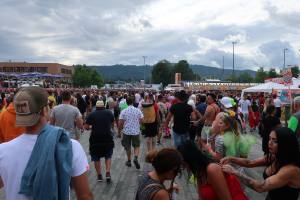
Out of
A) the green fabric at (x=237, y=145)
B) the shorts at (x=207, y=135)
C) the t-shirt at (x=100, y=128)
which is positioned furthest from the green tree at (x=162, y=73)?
the green fabric at (x=237, y=145)

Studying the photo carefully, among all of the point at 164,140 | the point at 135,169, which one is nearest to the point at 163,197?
the point at 135,169

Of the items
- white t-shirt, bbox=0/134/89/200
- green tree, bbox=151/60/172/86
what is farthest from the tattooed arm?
green tree, bbox=151/60/172/86

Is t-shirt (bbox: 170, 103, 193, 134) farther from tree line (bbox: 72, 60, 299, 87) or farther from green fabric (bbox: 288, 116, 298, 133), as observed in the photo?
tree line (bbox: 72, 60, 299, 87)

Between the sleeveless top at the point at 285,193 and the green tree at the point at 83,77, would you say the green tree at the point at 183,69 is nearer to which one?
the green tree at the point at 83,77

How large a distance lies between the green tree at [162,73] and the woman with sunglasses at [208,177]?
127 meters

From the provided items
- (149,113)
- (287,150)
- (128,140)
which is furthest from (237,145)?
(149,113)

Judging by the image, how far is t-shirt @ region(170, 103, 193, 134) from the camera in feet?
34.3

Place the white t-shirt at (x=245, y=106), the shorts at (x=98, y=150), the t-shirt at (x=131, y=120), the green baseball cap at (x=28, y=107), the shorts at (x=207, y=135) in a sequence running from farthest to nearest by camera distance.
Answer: the white t-shirt at (x=245, y=106) → the t-shirt at (x=131, y=120) → the shorts at (x=98, y=150) → the shorts at (x=207, y=135) → the green baseball cap at (x=28, y=107)

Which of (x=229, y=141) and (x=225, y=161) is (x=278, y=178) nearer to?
(x=225, y=161)

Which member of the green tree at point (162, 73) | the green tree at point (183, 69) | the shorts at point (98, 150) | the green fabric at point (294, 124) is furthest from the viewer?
the green tree at point (183, 69)

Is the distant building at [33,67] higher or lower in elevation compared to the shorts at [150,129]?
higher

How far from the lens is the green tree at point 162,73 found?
131625mm

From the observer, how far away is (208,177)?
12.1 feet

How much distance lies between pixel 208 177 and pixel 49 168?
159cm
